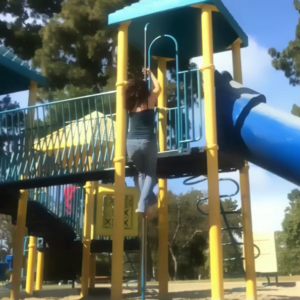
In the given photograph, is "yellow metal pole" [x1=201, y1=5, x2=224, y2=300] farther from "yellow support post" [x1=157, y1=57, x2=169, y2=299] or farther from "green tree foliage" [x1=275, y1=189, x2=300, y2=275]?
"green tree foliage" [x1=275, y1=189, x2=300, y2=275]

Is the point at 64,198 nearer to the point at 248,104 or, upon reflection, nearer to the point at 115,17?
the point at 115,17

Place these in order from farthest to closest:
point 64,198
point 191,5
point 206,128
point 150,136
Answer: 1. point 64,198
2. point 191,5
3. point 206,128
4. point 150,136

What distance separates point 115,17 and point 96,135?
186 centimetres

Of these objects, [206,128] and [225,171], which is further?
[225,171]

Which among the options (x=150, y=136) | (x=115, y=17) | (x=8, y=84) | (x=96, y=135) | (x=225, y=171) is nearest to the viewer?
(x=150, y=136)

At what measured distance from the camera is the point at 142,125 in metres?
4.57

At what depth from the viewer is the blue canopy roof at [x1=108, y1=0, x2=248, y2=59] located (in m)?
5.49

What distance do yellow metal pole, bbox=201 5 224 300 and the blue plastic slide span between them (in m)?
0.36

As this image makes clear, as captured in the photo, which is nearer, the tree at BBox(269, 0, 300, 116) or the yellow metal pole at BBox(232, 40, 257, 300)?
the yellow metal pole at BBox(232, 40, 257, 300)

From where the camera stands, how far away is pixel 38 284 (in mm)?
11555

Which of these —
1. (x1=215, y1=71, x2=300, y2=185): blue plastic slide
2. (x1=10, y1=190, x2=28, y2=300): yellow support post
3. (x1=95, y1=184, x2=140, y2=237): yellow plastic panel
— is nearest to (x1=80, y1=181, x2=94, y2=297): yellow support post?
(x1=95, y1=184, x2=140, y2=237): yellow plastic panel

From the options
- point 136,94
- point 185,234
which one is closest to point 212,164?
point 136,94

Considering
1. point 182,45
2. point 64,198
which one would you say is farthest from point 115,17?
point 64,198

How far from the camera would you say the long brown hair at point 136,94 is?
470cm
